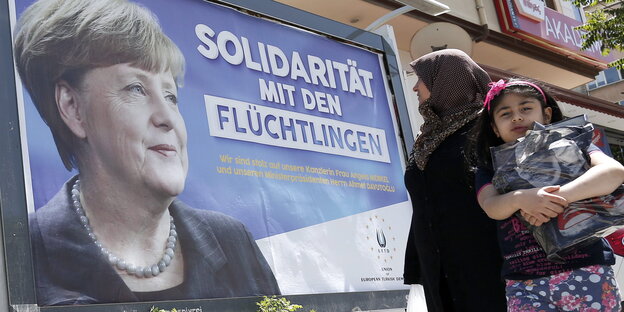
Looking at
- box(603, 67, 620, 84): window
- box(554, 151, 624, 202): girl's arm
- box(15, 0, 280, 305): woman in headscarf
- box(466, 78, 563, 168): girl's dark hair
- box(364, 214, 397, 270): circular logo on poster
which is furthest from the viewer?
box(603, 67, 620, 84): window

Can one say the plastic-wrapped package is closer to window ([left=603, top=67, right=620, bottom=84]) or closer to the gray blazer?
the gray blazer

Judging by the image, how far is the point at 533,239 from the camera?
3.17 meters

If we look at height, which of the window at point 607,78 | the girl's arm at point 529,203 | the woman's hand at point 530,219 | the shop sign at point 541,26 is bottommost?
the woman's hand at point 530,219

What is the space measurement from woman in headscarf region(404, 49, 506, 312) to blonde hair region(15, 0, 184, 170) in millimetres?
2132

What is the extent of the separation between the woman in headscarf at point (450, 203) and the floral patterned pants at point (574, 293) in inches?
16.4

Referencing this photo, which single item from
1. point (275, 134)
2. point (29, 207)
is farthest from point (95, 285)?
point (275, 134)

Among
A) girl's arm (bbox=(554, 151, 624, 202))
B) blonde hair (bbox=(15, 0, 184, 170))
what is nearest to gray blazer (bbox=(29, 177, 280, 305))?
blonde hair (bbox=(15, 0, 184, 170))

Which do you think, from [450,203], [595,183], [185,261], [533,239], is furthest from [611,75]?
[595,183]

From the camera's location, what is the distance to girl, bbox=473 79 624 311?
2.98 meters

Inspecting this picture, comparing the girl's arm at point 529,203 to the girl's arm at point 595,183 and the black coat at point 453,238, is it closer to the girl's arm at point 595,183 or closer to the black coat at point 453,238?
the girl's arm at point 595,183

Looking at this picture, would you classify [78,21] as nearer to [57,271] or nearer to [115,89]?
[115,89]

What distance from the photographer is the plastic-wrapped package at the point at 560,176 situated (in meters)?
2.99

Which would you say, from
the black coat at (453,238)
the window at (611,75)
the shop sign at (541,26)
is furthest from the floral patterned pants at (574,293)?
the window at (611,75)

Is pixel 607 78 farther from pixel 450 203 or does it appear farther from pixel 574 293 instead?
pixel 574 293
